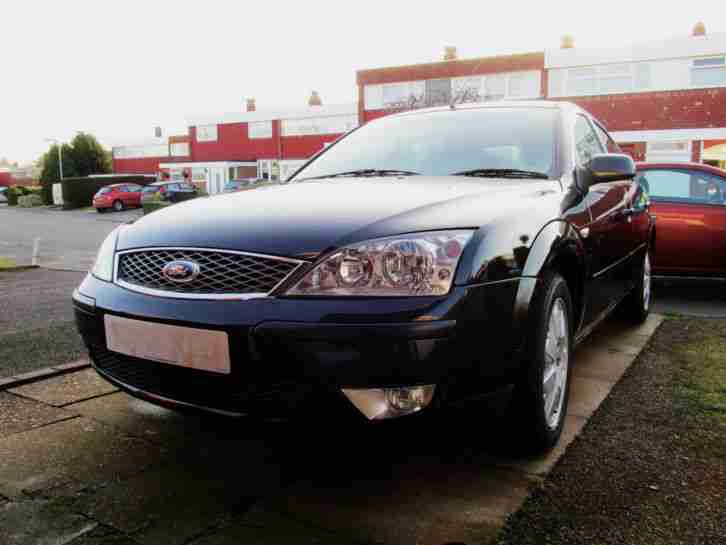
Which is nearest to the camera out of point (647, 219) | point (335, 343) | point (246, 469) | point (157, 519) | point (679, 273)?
point (335, 343)

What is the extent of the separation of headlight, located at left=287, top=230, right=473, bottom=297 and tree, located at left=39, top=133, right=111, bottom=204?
1753 inches

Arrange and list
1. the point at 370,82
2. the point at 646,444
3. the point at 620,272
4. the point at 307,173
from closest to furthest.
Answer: the point at 646,444 < the point at 307,173 < the point at 620,272 < the point at 370,82

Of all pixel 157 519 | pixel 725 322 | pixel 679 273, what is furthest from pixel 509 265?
pixel 679 273

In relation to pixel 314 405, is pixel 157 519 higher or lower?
lower

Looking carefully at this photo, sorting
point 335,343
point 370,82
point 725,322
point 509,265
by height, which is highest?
point 370,82

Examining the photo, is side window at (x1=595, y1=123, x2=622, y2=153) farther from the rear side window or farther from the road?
the road

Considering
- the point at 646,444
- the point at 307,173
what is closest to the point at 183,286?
the point at 307,173

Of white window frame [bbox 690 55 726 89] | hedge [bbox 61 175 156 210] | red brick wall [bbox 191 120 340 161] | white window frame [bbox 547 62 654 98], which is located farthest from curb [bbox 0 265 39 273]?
red brick wall [bbox 191 120 340 161]

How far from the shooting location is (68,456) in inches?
115

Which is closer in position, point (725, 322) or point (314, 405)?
point (314, 405)

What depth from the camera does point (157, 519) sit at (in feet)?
7.77

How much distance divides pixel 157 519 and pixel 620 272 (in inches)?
118

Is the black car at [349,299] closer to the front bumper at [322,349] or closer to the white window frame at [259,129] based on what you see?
the front bumper at [322,349]

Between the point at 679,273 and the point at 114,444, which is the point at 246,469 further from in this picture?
the point at 679,273
